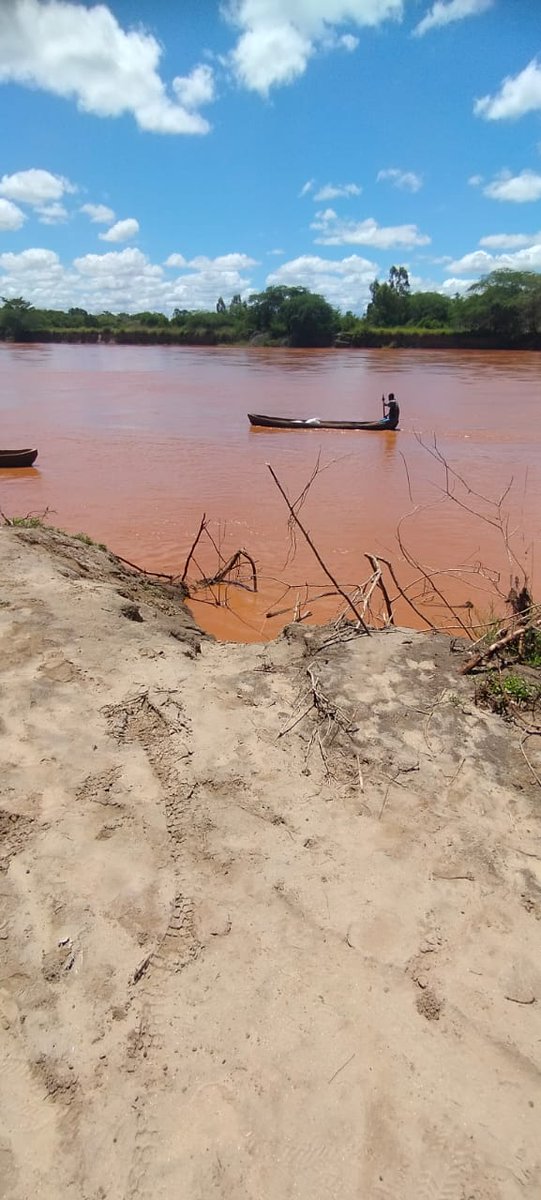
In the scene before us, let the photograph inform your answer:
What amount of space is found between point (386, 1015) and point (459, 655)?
6.64 feet

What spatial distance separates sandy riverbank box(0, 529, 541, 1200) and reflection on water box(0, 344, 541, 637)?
2.97m

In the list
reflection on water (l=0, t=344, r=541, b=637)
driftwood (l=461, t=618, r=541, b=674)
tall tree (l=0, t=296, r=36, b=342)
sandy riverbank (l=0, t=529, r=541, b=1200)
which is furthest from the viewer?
tall tree (l=0, t=296, r=36, b=342)

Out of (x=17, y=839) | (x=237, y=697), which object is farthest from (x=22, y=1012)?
(x=237, y=697)

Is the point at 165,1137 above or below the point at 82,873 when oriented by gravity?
below

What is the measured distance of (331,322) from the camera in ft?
185

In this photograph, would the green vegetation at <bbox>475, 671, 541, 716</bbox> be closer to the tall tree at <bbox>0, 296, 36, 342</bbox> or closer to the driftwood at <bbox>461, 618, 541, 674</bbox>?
the driftwood at <bbox>461, 618, 541, 674</bbox>

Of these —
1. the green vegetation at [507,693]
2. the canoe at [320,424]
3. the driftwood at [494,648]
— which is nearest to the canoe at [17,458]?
the canoe at [320,424]

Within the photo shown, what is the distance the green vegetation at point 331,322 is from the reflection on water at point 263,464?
1755 centimetres

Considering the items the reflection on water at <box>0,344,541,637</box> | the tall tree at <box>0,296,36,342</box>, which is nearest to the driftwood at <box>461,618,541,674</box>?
the reflection on water at <box>0,344,541,637</box>

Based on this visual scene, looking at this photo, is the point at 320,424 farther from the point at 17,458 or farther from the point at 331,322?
the point at 331,322

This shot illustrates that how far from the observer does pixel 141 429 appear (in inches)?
743

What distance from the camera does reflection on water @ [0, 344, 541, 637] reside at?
8.91 m

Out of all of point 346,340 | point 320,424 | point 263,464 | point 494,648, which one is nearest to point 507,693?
point 494,648

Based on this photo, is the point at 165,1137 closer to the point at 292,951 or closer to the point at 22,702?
the point at 292,951
